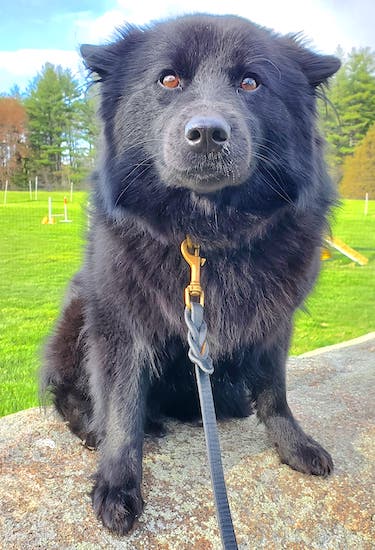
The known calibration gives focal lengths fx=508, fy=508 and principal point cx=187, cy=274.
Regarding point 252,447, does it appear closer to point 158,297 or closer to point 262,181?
point 158,297

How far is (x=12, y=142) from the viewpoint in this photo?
13180 millimetres

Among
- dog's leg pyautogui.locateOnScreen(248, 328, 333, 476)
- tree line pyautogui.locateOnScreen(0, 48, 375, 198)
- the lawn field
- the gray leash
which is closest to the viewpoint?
the gray leash

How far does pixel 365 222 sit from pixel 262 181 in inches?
763

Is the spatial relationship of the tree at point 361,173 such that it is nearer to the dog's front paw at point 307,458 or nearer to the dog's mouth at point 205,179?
the dog's front paw at point 307,458

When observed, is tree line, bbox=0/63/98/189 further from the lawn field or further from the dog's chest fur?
the dog's chest fur

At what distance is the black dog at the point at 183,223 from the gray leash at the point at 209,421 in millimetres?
217

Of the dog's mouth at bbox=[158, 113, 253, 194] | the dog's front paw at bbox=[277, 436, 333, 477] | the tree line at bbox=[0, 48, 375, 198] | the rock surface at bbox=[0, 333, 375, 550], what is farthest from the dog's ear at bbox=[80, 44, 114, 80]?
the tree line at bbox=[0, 48, 375, 198]

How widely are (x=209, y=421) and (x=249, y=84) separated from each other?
4.01ft

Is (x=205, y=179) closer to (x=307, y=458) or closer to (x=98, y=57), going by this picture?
(x=98, y=57)

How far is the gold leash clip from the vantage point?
170cm

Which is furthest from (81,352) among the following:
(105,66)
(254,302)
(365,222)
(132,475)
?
(365,222)

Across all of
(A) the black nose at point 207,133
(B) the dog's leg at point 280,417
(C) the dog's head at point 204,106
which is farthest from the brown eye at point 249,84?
(B) the dog's leg at point 280,417

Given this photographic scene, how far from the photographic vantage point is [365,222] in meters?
20.0

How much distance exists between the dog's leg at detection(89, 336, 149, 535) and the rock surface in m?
0.07
